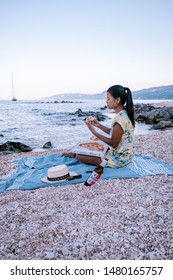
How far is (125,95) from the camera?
473 centimetres

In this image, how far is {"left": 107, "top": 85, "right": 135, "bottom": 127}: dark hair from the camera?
15.1 feet

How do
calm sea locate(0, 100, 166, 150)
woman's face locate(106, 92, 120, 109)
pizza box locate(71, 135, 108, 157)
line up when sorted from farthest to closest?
calm sea locate(0, 100, 166, 150) < pizza box locate(71, 135, 108, 157) < woman's face locate(106, 92, 120, 109)

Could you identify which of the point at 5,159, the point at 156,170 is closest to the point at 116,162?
the point at 156,170

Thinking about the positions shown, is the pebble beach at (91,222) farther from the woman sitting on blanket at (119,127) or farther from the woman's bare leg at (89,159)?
the woman's bare leg at (89,159)

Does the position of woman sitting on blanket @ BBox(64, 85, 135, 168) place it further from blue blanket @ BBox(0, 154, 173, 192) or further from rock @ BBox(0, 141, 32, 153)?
rock @ BBox(0, 141, 32, 153)

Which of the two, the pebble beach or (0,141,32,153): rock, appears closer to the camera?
the pebble beach

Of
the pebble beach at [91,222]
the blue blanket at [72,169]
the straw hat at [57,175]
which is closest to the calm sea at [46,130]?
the blue blanket at [72,169]

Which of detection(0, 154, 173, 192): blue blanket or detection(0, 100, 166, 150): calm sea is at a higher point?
detection(0, 154, 173, 192): blue blanket

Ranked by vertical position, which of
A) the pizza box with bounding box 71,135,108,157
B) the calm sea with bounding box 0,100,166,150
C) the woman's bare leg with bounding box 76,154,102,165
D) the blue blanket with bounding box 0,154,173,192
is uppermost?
the pizza box with bounding box 71,135,108,157

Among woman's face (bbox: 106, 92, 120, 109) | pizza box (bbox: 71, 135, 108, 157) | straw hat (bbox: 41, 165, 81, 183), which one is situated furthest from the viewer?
pizza box (bbox: 71, 135, 108, 157)

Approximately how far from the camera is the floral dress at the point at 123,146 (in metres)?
4.67

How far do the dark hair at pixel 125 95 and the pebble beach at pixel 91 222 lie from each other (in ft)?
4.75

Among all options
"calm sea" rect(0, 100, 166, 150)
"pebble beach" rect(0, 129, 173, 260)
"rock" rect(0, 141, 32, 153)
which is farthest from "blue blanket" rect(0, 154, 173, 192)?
"calm sea" rect(0, 100, 166, 150)

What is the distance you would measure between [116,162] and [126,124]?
95 cm
